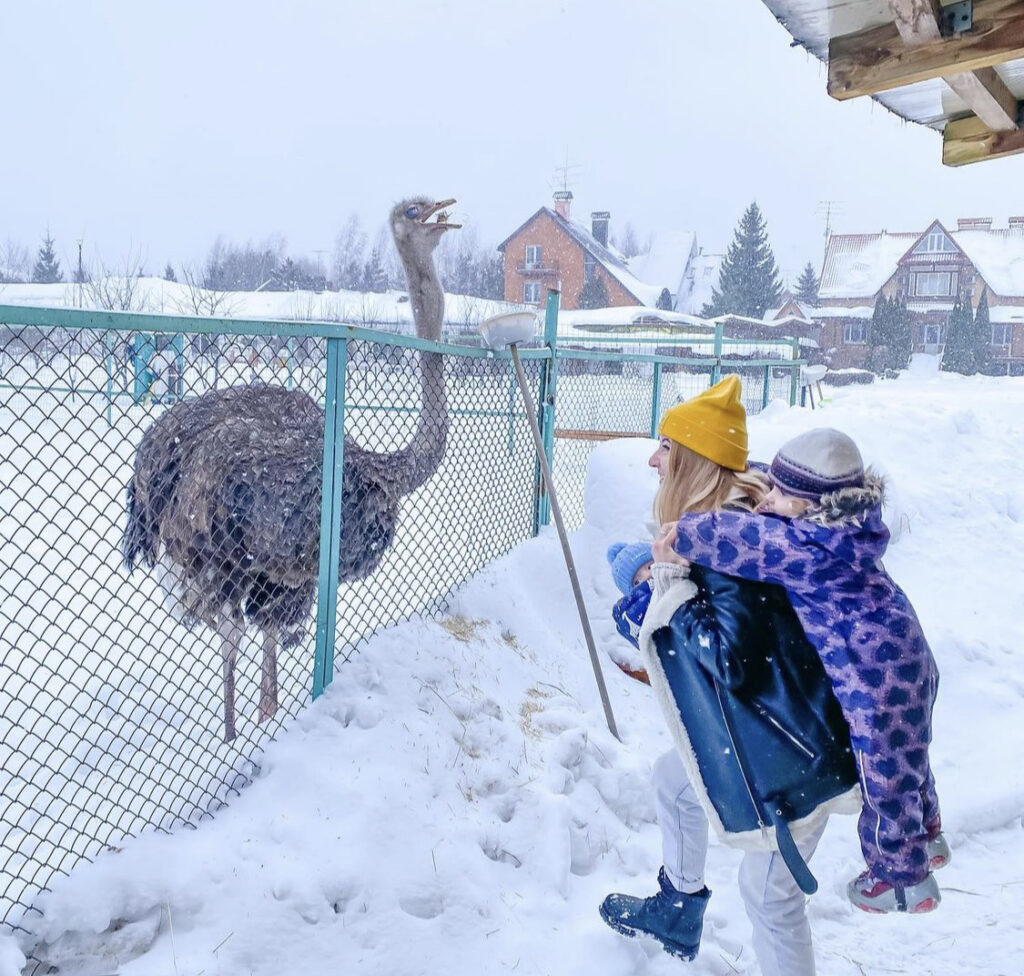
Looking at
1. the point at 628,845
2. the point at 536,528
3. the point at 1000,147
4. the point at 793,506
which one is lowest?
the point at 628,845

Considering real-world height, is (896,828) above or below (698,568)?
below

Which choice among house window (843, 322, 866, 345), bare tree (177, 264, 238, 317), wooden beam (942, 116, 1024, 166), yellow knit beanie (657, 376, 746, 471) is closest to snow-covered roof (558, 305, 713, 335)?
bare tree (177, 264, 238, 317)

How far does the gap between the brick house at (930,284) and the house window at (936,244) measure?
0.05 metres

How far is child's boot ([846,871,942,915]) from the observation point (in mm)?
2033

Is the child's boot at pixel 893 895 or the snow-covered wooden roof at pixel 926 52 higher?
the snow-covered wooden roof at pixel 926 52

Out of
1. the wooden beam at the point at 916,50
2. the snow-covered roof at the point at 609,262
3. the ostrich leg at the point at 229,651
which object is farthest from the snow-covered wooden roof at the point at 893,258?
the ostrich leg at the point at 229,651

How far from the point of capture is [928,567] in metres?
6.57

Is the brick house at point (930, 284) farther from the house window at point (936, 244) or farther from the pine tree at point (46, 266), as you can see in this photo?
the pine tree at point (46, 266)

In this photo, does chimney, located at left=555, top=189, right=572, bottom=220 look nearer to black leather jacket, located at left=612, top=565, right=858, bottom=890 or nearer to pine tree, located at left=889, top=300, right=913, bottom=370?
pine tree, located at left=889, top=300, right=913, bottom=370

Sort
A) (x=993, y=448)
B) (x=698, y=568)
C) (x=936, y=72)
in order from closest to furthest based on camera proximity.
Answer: (x=698, y=568) → (x=936, y=72) → (x=993, y=448)

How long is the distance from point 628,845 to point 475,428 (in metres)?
2.23

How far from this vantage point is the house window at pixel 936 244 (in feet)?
151

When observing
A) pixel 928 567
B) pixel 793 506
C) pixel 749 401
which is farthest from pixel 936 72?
pixel 749 401

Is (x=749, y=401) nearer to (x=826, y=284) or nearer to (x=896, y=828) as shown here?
(x=896, y=828)
